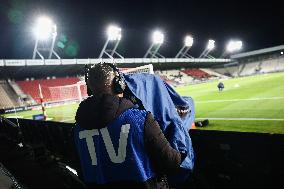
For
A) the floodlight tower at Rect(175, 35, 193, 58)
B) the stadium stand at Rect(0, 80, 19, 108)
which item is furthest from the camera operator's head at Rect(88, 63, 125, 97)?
the floodlight tower at Rect(175, 35, 193, 58)

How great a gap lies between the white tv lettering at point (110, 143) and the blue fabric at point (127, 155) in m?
0.02

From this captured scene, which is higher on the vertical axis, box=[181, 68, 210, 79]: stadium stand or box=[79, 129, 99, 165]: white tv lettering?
box=[79, 129, 99, 165]: white tv lettering

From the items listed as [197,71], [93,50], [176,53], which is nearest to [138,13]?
[93,50]

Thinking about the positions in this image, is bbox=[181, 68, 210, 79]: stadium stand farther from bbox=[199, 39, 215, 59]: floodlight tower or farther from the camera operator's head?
the camera operator's head

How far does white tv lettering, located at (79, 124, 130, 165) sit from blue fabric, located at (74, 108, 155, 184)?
0.05ft

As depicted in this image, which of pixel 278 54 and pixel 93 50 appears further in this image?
pixel 278 54

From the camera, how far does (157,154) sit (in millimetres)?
1871

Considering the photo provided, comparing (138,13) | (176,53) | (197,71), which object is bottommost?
(197,71)

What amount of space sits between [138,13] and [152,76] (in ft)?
157

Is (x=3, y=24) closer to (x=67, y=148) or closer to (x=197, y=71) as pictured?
(x=67, y=148)

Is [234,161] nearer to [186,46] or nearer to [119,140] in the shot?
[119,140]

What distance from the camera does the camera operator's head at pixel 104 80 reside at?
2006mm

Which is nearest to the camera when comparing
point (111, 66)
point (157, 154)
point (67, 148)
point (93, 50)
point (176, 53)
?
point (157, 154)

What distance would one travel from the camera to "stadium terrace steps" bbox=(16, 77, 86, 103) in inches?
1259
